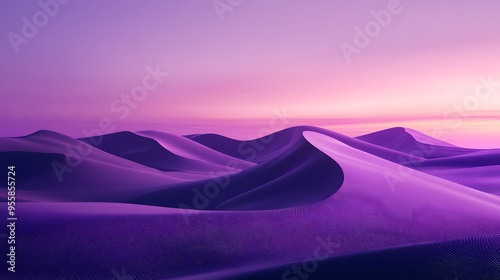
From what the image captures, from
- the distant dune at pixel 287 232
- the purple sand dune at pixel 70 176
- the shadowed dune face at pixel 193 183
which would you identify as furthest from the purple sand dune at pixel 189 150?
the distant dune at pixel 287 232

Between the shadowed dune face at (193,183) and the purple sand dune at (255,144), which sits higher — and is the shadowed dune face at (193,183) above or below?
above

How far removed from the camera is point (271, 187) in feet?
76.8

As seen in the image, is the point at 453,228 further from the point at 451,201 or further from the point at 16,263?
the point at 16,263

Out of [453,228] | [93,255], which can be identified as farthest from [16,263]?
[453,228]

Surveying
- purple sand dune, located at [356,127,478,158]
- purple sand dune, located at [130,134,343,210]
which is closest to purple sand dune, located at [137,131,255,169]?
purple sand dune, located at [356,127,478,158]

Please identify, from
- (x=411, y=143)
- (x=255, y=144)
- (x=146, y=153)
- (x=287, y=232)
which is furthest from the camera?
(x=255, y=144)

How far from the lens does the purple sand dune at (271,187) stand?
65.8 feet

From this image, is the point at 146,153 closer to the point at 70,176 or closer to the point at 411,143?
the point at 70,176

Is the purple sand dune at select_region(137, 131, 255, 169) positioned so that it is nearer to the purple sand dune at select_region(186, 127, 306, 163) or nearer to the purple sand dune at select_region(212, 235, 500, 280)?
the purple sand dune at select_region(186, 127, 306, 163)

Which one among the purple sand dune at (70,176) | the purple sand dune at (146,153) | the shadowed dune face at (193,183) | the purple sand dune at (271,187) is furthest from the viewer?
the purple sand dune at (146,153)

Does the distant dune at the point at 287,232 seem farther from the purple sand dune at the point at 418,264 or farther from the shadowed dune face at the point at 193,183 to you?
the shadowed dune face at the point at 193,183

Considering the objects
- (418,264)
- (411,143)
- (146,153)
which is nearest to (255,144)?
(411,143)

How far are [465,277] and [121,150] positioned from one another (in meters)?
80.0

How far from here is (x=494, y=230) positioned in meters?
15.2
